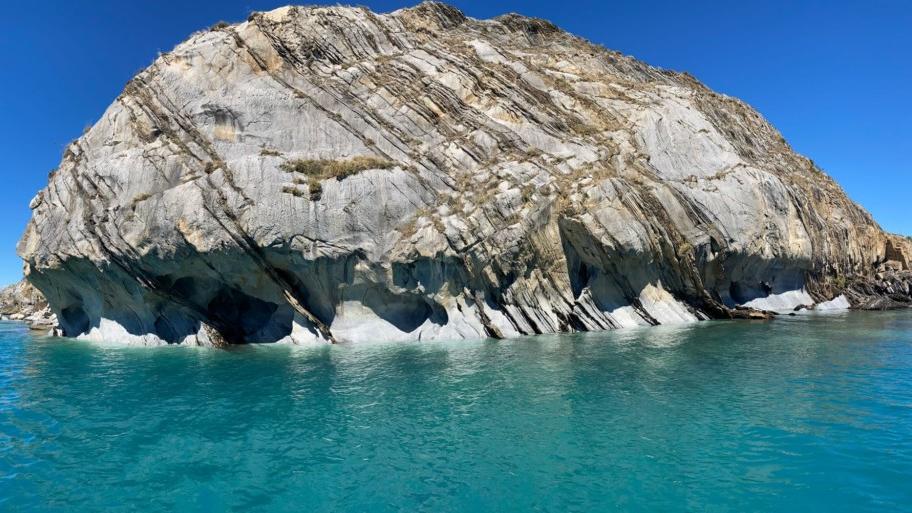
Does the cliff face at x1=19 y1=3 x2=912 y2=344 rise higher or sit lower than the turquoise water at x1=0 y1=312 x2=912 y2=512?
higher

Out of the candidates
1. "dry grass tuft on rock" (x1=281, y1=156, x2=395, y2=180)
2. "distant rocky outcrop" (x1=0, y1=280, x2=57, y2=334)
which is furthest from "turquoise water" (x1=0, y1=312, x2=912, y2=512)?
"distant rocky outcrop" (x1=0, y1=280, x2=57, y2=334)

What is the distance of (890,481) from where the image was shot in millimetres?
9773

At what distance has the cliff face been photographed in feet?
116

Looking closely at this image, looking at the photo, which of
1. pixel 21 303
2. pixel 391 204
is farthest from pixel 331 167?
pixel 21 303

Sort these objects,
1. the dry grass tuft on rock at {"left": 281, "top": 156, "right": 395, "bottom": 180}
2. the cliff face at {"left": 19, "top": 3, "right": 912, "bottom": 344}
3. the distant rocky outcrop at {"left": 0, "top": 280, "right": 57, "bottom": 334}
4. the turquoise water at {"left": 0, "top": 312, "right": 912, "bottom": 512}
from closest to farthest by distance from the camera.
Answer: the turquoise water at {"left": 0, "top": 312, "right": 912, "bottom": 512}
the cliff face at {"left": 19, "top": 3, "right": 912, "bottom": 344}
the dry grass tuft on rock at {"left": 281, "top": 156, "right": 395, "bottom": 180}
the distant rocky outcrop at {"left": 0, "top": 280, "right": 57, "bottom": 334}

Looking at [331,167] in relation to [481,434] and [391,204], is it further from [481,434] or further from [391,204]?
[481,434]

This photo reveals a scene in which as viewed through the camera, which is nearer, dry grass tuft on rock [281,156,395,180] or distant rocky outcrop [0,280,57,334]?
dry grass tuft on rock [281,156,395,180]

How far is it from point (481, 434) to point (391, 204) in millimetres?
26422

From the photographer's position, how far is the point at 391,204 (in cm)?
3775

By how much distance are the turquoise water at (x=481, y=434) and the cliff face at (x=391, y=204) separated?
11532mm

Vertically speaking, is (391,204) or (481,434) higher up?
(391,204)

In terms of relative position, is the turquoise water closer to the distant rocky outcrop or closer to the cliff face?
the cliff face

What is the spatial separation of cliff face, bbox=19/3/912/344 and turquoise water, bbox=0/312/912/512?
11532 mm

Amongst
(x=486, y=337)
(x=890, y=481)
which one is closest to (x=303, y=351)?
(x=486, y=337)
